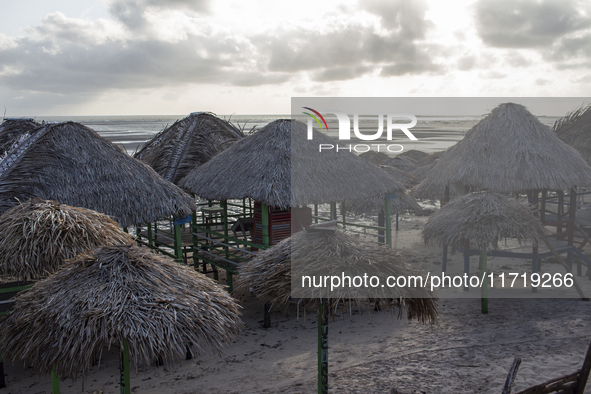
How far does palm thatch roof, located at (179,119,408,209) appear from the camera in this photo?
8898 mm

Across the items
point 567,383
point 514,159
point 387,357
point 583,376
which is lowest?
point 387,357

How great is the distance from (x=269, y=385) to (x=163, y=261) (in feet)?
8.79

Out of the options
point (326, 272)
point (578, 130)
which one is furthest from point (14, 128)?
point (578, 130)

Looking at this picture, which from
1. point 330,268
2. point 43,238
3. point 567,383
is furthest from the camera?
point 43,238

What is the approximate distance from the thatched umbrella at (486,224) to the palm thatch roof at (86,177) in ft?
18.7

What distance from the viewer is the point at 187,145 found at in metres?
14.3

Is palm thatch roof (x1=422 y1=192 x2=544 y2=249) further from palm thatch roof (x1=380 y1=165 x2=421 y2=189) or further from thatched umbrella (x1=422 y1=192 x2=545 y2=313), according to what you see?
palm thatch roof (x1=380 y1=165 x2=421 y2=189)

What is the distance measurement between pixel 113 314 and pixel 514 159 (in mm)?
10531

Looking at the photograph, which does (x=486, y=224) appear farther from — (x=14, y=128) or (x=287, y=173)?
(x=14, y=128)

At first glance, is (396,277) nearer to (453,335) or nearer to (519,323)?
(453,335)

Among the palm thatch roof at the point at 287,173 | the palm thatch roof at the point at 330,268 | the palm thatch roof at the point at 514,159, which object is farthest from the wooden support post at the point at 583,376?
the palm thatch roof at the point at 514,159

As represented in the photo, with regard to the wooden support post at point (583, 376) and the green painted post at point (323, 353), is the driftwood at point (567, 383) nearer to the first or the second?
the wooden support post at point (583, 376)

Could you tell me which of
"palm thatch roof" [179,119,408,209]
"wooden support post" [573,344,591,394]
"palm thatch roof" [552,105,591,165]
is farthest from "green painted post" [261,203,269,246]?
"palm thatch roof" [552,105,591,165]

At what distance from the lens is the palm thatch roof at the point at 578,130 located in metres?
14.6
